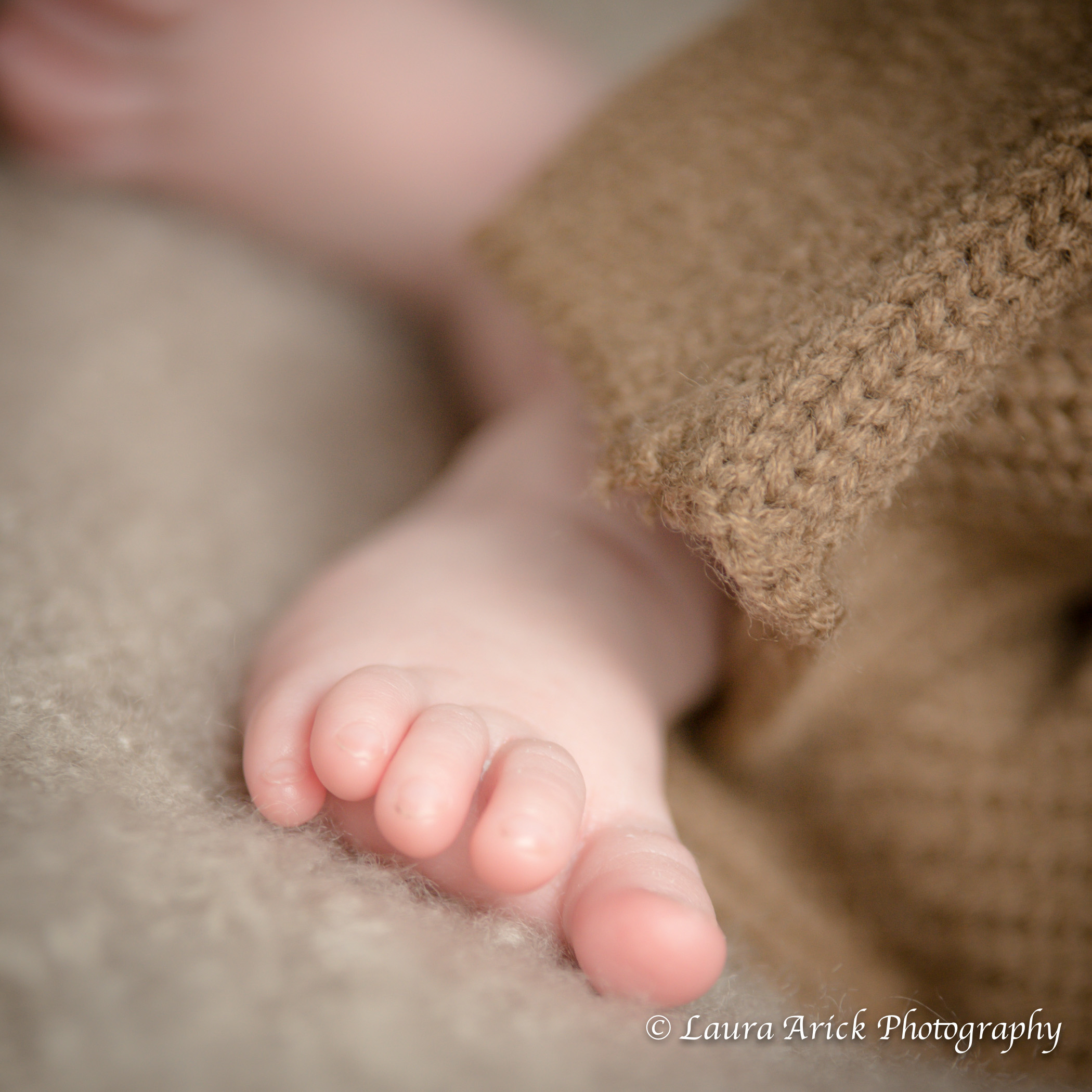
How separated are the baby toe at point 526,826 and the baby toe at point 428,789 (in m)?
0.01

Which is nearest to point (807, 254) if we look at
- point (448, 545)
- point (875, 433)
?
point (875, 433)

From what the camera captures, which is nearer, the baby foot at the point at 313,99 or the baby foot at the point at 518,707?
the baby foot at the point at 518,707

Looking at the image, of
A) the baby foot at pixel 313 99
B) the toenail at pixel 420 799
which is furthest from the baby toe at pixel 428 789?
the baby foot at pixel 313 99

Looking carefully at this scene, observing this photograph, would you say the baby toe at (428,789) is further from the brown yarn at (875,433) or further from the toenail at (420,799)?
the brown yarn at (875,433)

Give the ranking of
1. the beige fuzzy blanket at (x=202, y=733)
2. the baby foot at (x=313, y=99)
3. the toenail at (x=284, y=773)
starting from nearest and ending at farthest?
the beige fuzzy blanket at (x=202, y=733), the toenail at (x=284, y=773), the baby foot at (x=313, y=99)

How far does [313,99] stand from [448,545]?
0.47 m

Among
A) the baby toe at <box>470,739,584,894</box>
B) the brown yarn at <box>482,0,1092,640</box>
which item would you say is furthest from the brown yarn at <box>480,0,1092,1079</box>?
the baby toe at <box>470,739,584,894</box>

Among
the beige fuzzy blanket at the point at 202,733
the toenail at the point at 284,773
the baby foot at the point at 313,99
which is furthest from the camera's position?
the baby foot at the point at 313,99

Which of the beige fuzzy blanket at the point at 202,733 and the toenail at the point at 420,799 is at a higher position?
the toenail at the point at 420,799

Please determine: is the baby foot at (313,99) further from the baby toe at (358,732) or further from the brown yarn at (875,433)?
the baby toe at (358,732)

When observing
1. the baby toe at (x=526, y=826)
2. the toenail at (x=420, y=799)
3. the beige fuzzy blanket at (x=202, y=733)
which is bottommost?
the beige fuzzy blanket at (x=202, y=733)

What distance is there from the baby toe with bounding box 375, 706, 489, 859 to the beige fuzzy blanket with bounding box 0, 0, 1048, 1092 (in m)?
0.02

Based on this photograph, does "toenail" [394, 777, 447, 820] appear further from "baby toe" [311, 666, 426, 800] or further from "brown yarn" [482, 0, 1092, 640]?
"brown yarn" [482, 0, 1092, 640]

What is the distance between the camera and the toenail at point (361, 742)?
1.05ft
